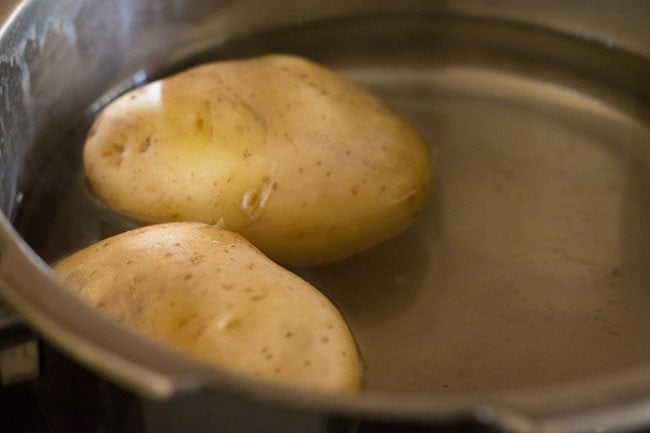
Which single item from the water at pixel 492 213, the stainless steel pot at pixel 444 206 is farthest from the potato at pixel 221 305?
the water at pixel 492 213

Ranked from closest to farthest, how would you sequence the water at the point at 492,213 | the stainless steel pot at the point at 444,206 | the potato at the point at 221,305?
the stainless steel pot at the point at 444,206
the potato at the point at 221,305
the water at the point at 492,213

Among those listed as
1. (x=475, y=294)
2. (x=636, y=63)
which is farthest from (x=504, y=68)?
(x=475, y=294)

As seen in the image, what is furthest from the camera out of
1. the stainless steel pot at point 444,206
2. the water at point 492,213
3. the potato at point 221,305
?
the water at point 492,213

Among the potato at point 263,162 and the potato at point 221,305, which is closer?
the potato at point 221,305

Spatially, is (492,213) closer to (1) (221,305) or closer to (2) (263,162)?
(2) (263,162)

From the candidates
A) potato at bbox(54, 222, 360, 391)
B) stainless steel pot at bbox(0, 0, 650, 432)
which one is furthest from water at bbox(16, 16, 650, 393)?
potato at bbox(54, 222, 360, 391)

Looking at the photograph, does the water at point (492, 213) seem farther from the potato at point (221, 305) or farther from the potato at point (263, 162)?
the potato at point (221, 305)

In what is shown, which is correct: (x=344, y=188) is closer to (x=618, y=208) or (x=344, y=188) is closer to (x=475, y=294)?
(x=475, y=294)
